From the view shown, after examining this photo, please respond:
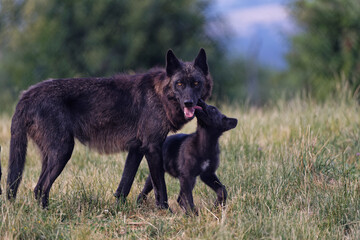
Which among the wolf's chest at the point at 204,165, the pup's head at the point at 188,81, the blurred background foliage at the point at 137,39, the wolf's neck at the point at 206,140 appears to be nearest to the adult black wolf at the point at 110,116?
the pup's head at the point at 188,81

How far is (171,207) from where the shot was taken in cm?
562

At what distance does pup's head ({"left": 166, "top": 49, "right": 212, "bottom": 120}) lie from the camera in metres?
5.21

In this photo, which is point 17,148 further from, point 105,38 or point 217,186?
point 105,38

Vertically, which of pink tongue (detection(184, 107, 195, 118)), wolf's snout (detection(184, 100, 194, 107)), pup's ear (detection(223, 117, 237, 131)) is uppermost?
wolf's snout (detection(184, 100, 194, 107))

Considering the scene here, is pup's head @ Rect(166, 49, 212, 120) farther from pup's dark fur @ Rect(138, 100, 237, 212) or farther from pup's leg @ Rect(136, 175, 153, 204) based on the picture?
pup's leg @ Rect(136, 175, 153, 204)

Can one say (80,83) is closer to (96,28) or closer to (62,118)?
(62,118)

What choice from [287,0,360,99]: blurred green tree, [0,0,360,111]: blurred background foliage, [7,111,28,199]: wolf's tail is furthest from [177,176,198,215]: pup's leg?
[0,0,360,111]: blurred background foliage

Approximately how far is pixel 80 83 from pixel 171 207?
6.68ft

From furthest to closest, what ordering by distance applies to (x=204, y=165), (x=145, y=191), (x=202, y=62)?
(x=145, y=191), (x=202, y=62), (x=204, y=165)

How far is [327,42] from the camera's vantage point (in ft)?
68.9

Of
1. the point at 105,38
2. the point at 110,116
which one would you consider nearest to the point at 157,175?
the point at 110,116

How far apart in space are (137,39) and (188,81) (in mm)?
18206

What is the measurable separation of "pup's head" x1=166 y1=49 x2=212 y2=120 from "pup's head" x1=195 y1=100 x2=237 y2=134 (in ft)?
0.36

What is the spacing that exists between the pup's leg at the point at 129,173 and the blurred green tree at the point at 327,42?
48.6 ft
